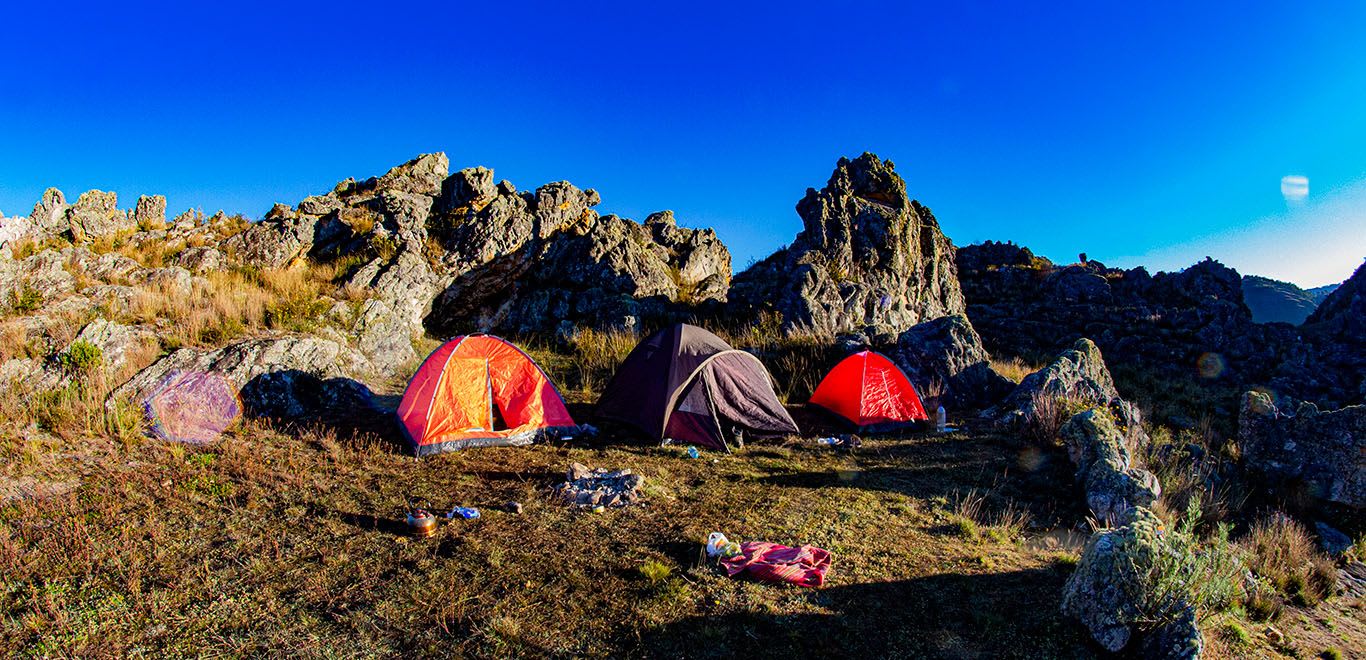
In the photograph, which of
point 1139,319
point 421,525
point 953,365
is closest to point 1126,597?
point 421,525

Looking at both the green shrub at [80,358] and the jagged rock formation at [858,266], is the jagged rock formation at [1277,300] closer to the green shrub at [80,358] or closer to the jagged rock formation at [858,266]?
the jagged rock formation at [858,266]

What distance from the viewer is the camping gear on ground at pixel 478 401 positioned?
350 inches

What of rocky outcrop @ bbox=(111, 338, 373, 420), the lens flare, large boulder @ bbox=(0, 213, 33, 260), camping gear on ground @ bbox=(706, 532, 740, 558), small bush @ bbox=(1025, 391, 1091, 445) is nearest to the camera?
camping gear on ground @ bbox=(706, 532, 740, 558)

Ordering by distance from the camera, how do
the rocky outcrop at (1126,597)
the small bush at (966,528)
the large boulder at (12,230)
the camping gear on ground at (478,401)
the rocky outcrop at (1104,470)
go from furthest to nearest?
1. the large boulder at (12,230)
2. the camping gear on ground at (478,401)
3. the rocky outcrop at (1104,470)
4. the small bush at (966,528)
5. the rocky outcrop at (1126,597)

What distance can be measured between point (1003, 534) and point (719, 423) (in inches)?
186

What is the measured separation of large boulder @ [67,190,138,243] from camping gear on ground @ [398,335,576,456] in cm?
1479

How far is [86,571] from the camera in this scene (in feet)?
15.8

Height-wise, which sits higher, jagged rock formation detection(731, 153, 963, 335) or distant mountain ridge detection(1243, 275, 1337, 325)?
distant mountain ridge detection(1243, 275, 1337, 325)

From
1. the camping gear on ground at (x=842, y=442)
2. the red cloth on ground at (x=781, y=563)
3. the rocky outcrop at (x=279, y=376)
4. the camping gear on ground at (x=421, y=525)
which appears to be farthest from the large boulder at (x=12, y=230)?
the camping gear on ground at (x=842, y=442)

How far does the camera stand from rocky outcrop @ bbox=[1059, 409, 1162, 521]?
710 centimetres

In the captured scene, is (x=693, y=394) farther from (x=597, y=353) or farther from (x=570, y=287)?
(x=570, y=287)

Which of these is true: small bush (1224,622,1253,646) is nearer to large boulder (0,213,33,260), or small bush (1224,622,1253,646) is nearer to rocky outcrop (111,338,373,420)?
rocky outcrop (111,338,373,420)

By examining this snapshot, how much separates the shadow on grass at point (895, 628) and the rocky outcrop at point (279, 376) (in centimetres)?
925

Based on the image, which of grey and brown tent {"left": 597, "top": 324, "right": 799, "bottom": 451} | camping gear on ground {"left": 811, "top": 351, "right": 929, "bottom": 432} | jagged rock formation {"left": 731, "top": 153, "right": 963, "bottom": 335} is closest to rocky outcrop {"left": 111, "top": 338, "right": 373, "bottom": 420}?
grey and brown tent {"left": 597, "top": 324, "right": 799, "bottom": 451}
